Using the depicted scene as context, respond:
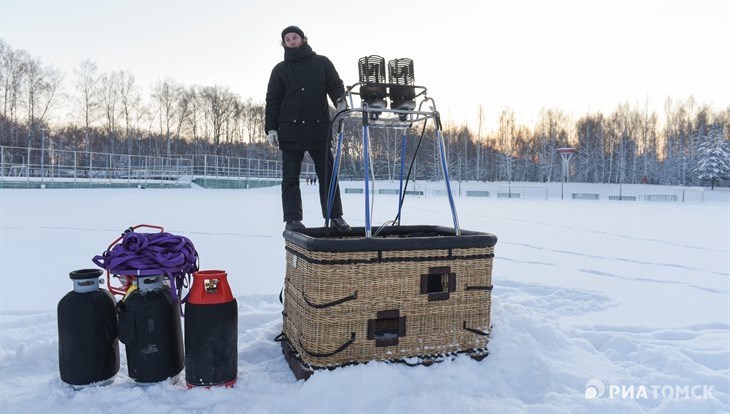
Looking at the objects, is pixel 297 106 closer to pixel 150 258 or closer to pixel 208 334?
pixel 150 258

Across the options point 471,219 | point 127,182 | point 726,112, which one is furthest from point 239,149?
point 726,112

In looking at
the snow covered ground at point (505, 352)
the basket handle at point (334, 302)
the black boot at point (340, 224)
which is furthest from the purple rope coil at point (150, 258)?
the black boot at point (340, 224)

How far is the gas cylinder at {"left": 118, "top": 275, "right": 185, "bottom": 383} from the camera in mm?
2264

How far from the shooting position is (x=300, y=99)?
3738 millimetres

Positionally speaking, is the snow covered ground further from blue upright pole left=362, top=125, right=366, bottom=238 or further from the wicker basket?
blue upright pole left=362, top=125, right=366, bottom=238

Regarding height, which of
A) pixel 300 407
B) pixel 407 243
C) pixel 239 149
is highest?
pixel 239 149

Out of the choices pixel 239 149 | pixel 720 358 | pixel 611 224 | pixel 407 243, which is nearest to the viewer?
pixel 407 243

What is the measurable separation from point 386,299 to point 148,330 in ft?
3.79

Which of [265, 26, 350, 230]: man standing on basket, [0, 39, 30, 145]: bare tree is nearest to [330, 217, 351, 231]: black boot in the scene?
[265, 26, 350, 230]: man standing on basket

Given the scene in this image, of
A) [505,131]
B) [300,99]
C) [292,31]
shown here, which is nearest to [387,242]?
[300,99]

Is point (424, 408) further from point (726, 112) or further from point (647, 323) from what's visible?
point (726, 112)

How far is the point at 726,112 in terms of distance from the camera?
67.8 m

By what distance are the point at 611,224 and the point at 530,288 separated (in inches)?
354

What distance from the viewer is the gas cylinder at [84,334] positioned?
2.25 m
